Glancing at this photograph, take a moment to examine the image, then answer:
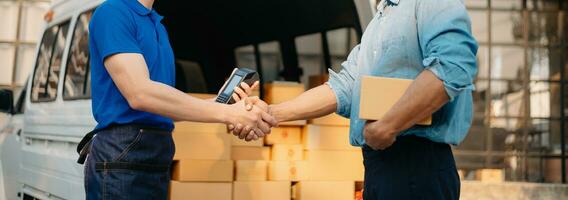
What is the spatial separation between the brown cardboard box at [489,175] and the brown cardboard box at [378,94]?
7294 millimetres

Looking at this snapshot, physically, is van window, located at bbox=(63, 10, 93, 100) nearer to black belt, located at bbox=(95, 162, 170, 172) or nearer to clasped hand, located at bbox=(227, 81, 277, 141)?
clasped hand, located at bbox=(227, 81, 277, 141)

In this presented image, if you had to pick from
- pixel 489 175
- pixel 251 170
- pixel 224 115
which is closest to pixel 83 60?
pixel 251 170

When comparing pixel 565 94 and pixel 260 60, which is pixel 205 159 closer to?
pixel 260 60

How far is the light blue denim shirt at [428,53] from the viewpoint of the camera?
97.0 inches

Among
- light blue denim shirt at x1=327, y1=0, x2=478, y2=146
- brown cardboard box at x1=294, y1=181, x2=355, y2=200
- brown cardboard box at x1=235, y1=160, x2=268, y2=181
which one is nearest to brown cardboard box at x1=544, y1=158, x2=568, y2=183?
brown cardboard box at x1=294, y1=181, x2=355, y2=200

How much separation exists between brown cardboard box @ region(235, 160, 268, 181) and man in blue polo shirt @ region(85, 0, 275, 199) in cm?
161

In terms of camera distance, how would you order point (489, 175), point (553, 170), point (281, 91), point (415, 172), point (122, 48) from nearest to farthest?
point (415, 172) → point (122, 48) → point (281, 91) → point (489, 175) → point (553, 170)

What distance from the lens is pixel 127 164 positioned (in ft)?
9.41

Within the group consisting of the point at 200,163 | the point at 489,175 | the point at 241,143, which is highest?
the point at 241,143

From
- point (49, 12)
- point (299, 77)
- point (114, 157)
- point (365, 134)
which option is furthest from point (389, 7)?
point (49, 12)

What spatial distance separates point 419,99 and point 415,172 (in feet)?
0.82

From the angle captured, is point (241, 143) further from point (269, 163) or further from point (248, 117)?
point (248, 117)

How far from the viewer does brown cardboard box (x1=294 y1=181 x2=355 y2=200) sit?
4.68 m

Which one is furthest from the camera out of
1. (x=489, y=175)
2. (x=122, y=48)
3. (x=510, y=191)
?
(x=489, y=175)
